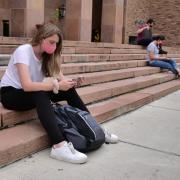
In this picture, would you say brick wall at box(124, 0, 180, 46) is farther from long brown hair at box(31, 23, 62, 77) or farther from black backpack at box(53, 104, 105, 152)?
black backpack at box(53, 104, 105, 152)

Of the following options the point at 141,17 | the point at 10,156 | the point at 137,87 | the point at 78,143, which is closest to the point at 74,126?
the point at 78,143

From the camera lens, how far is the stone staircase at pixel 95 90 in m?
3.41

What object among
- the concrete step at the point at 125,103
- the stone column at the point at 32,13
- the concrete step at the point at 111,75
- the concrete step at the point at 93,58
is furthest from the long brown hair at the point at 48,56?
the stone column at the point at 32,13

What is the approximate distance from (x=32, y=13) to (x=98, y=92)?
398 cm

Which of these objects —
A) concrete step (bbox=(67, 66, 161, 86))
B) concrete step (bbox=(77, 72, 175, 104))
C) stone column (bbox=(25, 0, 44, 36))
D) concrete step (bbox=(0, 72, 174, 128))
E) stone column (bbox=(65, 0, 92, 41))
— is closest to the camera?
concrete step (bbox=(0, 72, 174, 128))

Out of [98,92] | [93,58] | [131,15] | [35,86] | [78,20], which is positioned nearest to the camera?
[35,86]

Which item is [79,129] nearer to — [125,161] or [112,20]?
[125,161]

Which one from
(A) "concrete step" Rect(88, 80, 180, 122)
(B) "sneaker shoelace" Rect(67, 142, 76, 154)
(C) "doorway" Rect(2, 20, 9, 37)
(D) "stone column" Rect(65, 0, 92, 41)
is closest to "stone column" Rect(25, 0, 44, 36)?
(C) "doorway" Rect(2, 20, 9, 37)

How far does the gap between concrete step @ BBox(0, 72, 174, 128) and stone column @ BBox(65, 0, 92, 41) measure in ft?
10.9

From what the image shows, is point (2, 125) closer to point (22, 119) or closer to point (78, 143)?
point (22, 119)

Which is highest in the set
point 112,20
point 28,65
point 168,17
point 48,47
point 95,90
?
point 168,17

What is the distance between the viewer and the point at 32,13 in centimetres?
862

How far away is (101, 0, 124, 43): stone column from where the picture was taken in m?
13.0

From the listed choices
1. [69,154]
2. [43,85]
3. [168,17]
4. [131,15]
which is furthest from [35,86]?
[168,17]
